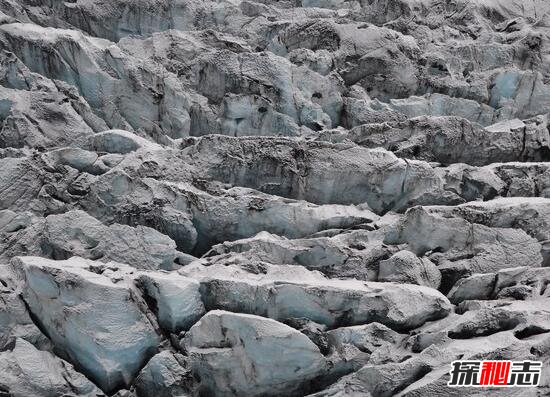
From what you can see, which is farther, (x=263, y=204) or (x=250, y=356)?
(x=263, y=204)

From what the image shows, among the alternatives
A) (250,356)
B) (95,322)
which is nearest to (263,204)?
(250,356)

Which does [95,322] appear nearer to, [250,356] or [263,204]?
[250,356]

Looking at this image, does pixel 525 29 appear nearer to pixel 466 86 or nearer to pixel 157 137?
pixel 466 86

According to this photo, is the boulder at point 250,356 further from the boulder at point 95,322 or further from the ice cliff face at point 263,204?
the boulder at point 95,322

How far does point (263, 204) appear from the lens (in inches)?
1307

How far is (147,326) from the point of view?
26.7 metres

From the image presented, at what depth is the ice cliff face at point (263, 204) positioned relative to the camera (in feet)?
84.2

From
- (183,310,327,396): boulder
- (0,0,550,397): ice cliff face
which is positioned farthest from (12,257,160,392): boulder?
(183,310,327,396): boulder

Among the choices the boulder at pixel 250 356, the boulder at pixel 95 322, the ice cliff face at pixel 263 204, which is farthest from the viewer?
the boulder at pixel 95 322

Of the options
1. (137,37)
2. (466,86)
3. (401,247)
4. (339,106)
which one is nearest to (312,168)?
(401,247)

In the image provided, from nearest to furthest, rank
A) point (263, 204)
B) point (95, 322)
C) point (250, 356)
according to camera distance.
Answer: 1. point (250, 356)
2. point (95, 322)
3. point (263, 204)

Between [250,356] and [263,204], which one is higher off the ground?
[263,204]

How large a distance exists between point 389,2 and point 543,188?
90.2ft

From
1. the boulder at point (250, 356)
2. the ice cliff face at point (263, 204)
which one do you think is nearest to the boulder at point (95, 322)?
the ice cliff face at point (263, 204)
